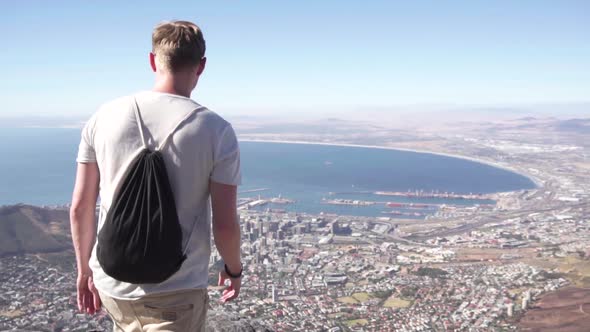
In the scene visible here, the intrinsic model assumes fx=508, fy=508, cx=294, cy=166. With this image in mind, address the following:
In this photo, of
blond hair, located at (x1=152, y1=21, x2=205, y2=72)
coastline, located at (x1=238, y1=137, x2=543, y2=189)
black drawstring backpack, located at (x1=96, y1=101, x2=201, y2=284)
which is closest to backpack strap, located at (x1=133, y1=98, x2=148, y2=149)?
black drawstring backpack, located at (x1=96, y1=101, x2=201, y2=284)

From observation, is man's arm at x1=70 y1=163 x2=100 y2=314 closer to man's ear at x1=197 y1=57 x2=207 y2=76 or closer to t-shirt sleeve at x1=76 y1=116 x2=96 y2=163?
t-shirt sleeve at x1=76 y1=116 x2=96 y2=163

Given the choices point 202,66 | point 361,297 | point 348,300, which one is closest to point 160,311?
point 202,66

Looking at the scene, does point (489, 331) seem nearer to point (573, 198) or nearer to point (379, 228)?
point (379, 228)

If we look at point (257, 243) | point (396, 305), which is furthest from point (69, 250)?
point (396, 305)

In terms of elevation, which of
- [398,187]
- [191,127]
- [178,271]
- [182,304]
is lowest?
[398,187]

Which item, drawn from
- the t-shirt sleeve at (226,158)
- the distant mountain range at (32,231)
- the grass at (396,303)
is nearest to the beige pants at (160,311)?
the t-shirt sleeve at (226,158)

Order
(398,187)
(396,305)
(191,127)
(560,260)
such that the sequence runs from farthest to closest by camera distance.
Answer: (398,187)
(560,260)
(396,305)
(191,127)

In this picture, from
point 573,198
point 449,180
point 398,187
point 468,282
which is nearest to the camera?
point 468,282

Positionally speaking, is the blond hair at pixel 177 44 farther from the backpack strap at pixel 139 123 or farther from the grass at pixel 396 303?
the grass at pixel 396 303
